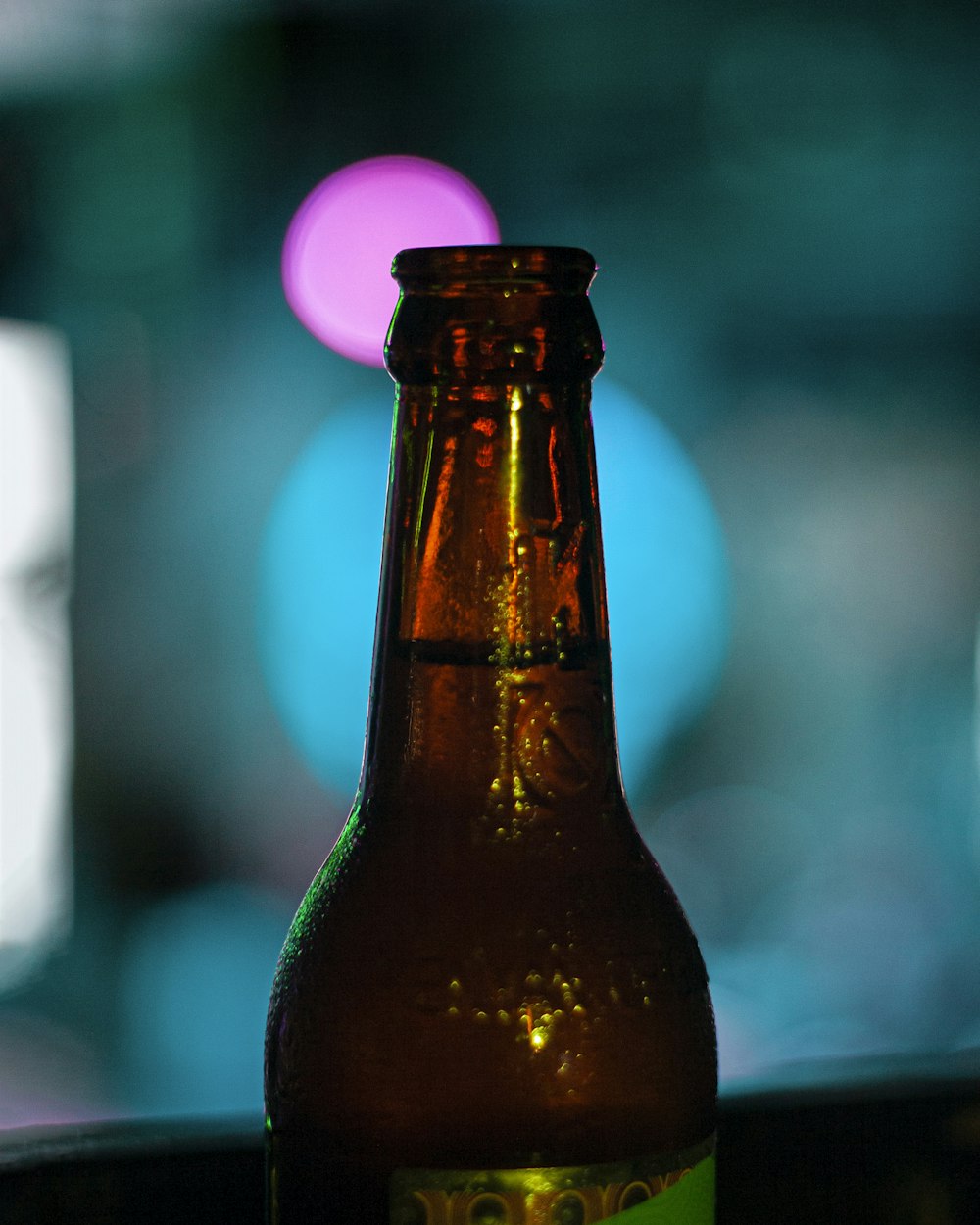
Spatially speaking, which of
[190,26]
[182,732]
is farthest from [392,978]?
[190,26]

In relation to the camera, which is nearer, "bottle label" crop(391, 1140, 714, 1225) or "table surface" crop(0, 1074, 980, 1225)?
"bottle label" crop(391, 1140, 714, 1225)

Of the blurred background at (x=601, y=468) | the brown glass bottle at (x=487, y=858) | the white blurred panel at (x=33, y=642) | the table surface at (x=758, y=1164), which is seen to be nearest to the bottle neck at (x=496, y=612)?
the brown glass bottle at (x=487, y=858)

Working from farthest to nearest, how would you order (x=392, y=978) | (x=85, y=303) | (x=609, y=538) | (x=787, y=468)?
1. (x=787, y=468)
2. (x=85, y=303)
3. (x=609, y=538)
4. (x=392, y=978)

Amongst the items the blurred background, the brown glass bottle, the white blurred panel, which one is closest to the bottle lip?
the brown glass bottle

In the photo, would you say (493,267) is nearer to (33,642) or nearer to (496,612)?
(496,612)

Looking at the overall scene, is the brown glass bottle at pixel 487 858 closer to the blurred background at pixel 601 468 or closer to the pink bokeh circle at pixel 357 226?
the blurred background at pixel 601 468

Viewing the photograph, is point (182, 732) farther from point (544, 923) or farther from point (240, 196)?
point (544, 923)

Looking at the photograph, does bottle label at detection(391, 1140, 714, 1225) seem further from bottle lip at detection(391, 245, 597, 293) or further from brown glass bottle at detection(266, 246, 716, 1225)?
bottle lip at detection(391, 245, 597, 293)
